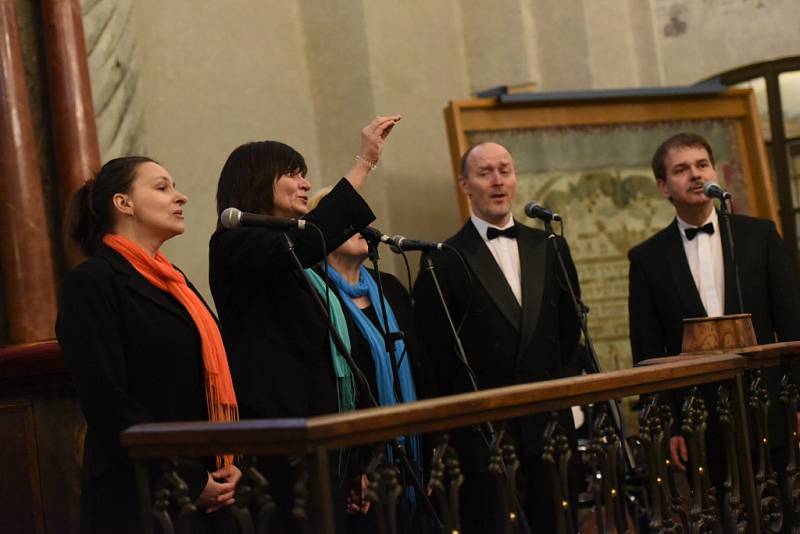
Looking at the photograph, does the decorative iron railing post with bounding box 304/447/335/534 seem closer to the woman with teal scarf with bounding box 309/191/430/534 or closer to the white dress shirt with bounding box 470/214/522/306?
the woman with teal scarf with bounding box 309/191/430/534

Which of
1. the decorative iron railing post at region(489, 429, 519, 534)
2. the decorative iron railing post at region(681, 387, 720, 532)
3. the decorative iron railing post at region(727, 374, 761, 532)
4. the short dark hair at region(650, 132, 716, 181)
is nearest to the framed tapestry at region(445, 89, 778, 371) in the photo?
the short dark hair at region(650, 132, 716, 181)

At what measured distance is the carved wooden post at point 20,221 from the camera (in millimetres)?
4582

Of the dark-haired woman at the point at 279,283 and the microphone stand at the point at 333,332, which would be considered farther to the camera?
the dark-haired woman at the point at 279,283

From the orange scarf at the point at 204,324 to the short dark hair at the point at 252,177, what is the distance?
347 millimetres

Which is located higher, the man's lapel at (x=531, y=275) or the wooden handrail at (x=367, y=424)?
the man's lapel at (x=531, y=275)

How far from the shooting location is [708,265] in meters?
4.39

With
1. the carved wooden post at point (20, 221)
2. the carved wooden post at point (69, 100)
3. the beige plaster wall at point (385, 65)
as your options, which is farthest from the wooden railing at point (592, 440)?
the beige plaster wall at point (385, 65)

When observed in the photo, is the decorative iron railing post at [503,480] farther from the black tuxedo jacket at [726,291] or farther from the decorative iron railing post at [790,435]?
the black tuxedo jacket at [726,291]

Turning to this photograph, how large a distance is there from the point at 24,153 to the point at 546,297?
83.1 inches

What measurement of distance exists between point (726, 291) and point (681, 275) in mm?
169

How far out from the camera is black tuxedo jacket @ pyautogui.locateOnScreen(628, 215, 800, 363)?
14.1ft

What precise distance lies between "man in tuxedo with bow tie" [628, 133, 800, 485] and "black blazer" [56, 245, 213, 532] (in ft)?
6.01

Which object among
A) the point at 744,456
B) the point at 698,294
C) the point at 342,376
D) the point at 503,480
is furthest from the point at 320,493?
the point at 698,294

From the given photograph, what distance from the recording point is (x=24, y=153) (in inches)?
184
